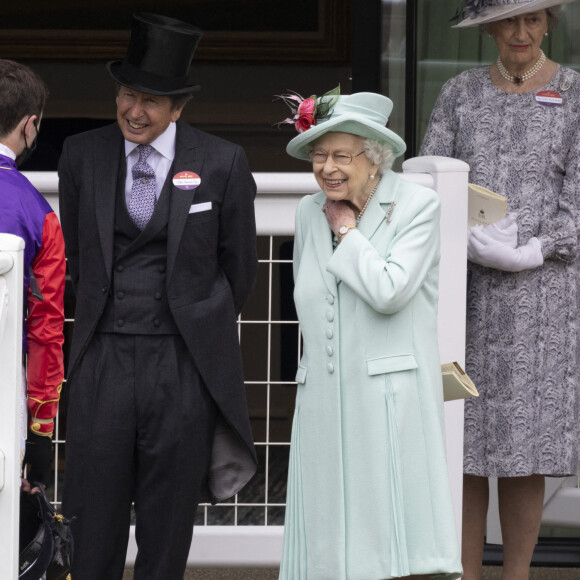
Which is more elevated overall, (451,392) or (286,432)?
(451,392)

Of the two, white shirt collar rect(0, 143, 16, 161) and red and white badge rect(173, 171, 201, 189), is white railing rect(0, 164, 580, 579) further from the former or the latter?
white shirt collar rect(0, 143, 16, 161)

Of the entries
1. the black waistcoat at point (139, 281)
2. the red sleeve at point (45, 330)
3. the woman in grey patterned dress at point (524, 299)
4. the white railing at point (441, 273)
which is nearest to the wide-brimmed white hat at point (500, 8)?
the woman in grey patterned dress at point (524, 299)

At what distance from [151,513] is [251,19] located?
4339 mm

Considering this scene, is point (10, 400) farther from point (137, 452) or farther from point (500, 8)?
point (500, 8)

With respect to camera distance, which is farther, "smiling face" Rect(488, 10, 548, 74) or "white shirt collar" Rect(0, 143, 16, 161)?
"smiling face" Rect(488, 10, 548, 74)

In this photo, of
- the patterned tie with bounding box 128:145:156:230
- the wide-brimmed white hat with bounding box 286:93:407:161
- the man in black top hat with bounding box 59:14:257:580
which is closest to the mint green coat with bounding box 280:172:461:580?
the wide-brimmed white hat with bounding box 286:93:407:161

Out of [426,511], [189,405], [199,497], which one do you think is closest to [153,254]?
[189,405]

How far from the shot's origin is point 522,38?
4500mm

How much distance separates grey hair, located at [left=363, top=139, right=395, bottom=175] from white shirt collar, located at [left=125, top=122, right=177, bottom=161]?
568mm

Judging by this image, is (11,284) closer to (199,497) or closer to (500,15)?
(199,497)

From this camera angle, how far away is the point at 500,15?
4.51 meters

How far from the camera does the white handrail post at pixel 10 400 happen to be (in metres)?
3.01

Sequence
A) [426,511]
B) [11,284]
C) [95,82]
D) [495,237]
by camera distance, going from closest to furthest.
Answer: [11,284] < [426,511] < [495,237] < [95,82]

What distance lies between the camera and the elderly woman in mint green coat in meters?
3.58
